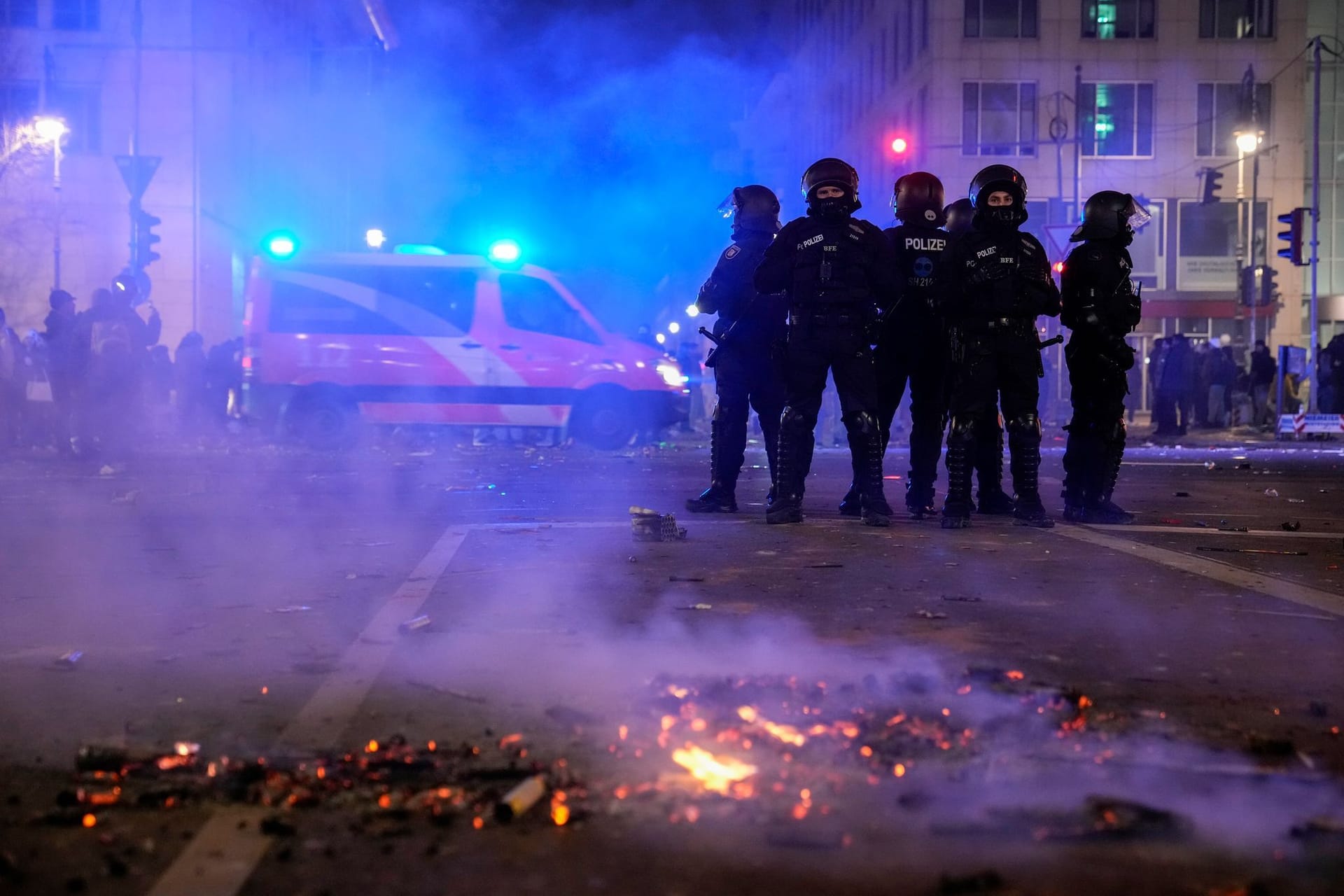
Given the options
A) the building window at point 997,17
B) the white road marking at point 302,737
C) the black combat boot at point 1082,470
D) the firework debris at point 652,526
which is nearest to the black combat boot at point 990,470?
the black combat boot at point 1082,470

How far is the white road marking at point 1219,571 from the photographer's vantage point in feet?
17.8

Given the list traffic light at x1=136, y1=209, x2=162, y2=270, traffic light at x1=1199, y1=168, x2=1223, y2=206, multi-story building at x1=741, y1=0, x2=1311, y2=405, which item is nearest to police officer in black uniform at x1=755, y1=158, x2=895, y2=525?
traffic light at x1=136, y1=209, x2=162, y2=270

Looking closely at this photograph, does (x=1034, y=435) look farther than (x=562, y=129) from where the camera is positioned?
No

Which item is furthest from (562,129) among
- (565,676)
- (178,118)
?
(565,676)

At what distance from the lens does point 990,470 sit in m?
8.74

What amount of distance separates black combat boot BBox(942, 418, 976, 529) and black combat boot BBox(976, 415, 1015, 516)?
0.33 meters

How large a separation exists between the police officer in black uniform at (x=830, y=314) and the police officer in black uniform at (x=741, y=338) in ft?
1.74

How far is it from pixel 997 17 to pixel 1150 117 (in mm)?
Answer: 5413

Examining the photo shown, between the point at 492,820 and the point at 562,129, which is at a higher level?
the point at 562,129

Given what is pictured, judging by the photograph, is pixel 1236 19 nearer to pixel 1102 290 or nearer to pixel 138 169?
pixel 138 169

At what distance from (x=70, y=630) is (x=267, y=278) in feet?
43.0

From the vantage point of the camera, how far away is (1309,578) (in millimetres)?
6047

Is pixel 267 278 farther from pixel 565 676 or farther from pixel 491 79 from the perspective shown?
pixel 565 676

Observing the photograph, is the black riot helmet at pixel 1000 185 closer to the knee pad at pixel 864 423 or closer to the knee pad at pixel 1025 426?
the knee pad at pixel 1025 426
